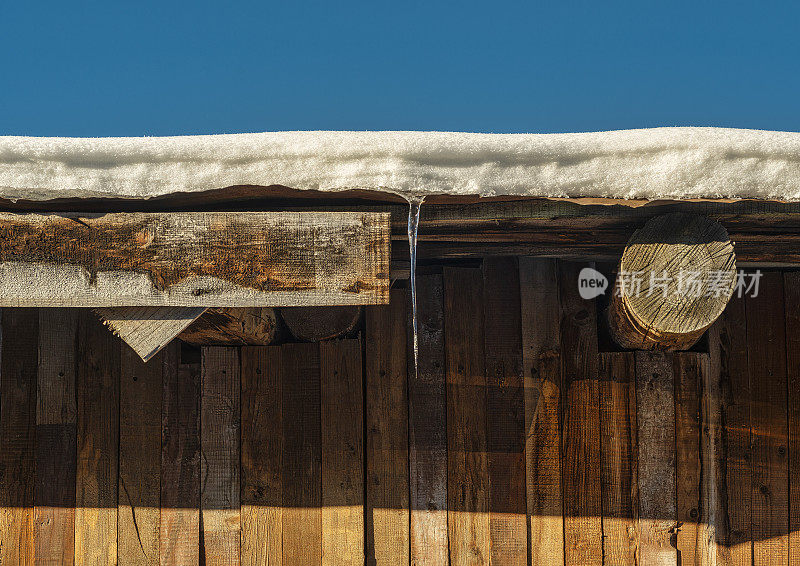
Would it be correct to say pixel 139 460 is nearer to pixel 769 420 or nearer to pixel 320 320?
pixel 320 320

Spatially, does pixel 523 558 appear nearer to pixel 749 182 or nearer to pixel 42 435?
pixel 749 182

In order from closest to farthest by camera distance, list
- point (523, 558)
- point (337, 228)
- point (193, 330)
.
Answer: point (337, 228) → point (193, 330) → point (523, 558)

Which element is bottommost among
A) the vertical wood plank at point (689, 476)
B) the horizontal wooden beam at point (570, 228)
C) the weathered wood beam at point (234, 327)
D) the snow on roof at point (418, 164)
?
the vertical wood plank at point (689, 476)

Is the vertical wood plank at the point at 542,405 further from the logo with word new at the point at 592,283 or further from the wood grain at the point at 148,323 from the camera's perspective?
the wood grain at the point at 148,323

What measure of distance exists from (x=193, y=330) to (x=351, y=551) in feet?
3.55

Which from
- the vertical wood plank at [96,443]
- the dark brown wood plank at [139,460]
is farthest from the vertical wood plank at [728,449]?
the vertical wood plank at [96,443]

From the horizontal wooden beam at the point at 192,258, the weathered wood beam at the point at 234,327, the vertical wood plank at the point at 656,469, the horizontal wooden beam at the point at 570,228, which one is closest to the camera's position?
the horizontal wooden beam at the point at 192,258

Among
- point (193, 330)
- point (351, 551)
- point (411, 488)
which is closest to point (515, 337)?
point (411, 488)

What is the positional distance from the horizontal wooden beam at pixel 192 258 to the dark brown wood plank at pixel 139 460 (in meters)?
0.93

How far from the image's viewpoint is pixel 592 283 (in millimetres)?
2453

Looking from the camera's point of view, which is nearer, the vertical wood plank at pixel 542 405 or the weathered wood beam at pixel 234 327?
the weathered wood beam at pixel 234 327

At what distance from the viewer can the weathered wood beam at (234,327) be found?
1993 mm

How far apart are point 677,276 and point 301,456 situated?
1572mm

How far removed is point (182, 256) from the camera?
1642mm
